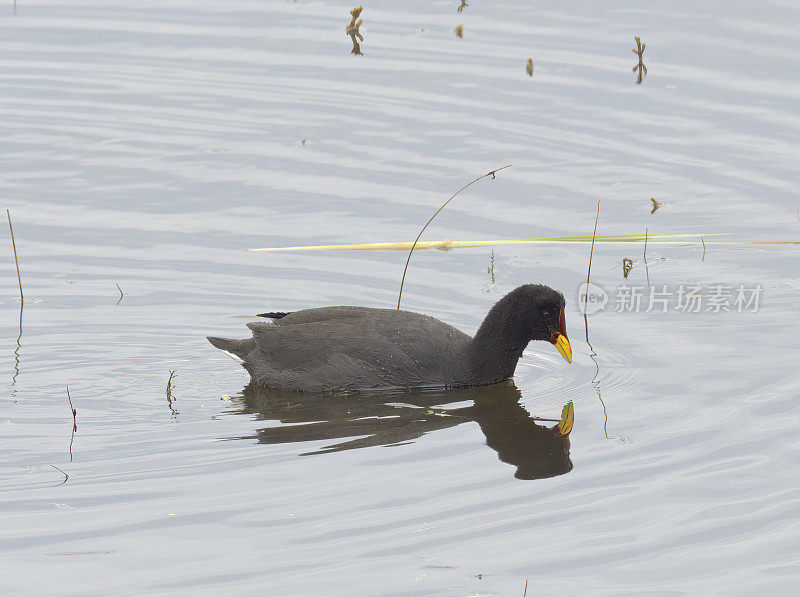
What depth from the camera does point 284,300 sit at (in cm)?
990

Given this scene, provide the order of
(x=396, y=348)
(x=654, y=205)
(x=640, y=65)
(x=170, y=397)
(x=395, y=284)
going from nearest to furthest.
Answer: (x=170, y=397)
(x=396, y=348)
(x=395, y=284)
(x=654, y=205)
(x=640, y=65)

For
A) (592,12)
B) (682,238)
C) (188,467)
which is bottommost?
(188,467)

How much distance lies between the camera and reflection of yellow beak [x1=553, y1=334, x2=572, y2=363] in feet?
28.8

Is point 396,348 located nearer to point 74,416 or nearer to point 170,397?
point 170,397

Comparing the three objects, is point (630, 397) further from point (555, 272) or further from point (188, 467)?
point (188, 467)

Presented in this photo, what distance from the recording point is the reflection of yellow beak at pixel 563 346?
8781 mm

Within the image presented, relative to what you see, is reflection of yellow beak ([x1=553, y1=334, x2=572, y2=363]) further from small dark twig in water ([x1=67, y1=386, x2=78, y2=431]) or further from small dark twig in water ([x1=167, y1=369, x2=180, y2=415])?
small dark twig in water ([x1=67, y1=386, x2=78, y2=431])

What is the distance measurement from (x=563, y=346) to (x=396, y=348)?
42.1 inches

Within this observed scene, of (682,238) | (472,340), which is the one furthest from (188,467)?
(682,238)

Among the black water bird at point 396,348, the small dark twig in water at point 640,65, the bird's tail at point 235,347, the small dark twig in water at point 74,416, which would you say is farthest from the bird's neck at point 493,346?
the small dark twig in water at point 640,65

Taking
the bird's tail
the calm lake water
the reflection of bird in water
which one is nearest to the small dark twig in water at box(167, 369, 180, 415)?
the calm lake water

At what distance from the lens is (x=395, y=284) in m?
10.1

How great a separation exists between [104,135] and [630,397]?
6.56m

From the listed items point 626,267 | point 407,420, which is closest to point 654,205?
point 626,267
